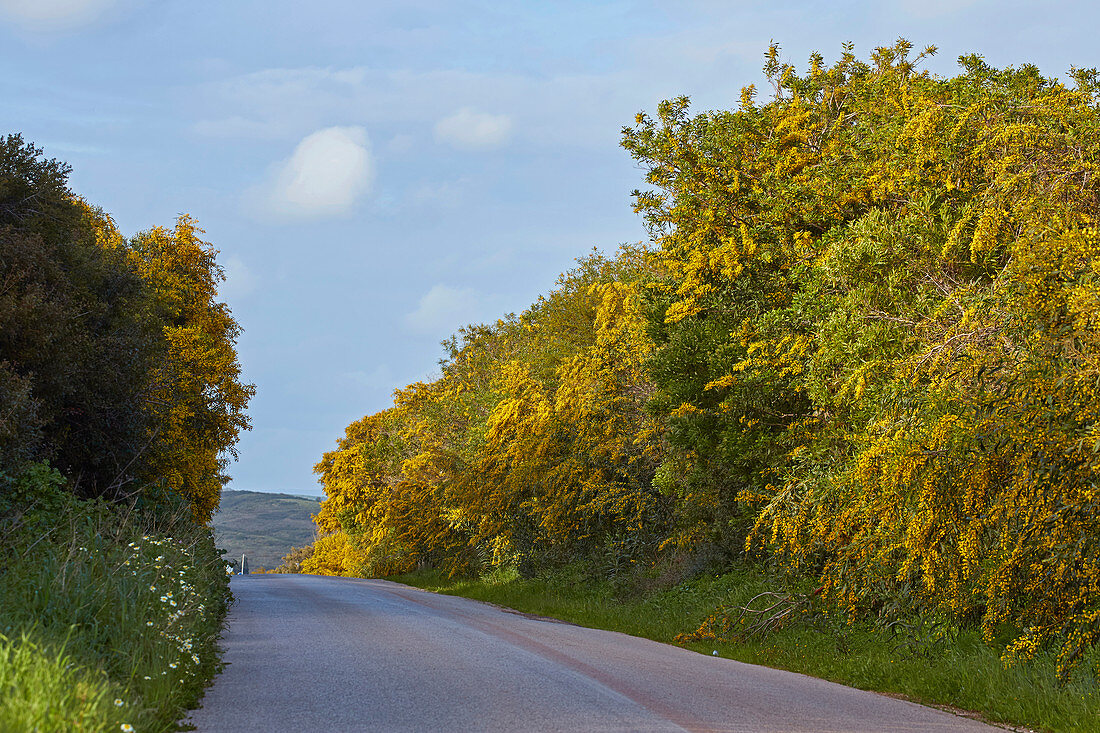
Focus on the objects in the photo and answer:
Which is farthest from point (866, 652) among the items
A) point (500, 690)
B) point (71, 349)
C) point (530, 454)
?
point (530, 454)

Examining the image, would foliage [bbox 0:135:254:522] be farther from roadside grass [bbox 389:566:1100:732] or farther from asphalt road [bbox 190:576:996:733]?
roadside grass [bbox 389:566:1100:732]

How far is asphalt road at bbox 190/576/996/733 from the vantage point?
6.89 m

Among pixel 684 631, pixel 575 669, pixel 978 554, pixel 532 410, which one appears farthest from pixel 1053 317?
pixel 532 410

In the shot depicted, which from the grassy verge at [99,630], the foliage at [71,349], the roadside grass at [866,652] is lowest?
the roadside grass at [866,652]

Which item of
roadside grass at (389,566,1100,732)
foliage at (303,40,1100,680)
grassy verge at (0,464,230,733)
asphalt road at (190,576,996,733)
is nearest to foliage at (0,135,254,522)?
grassy verge at (0,464,230,733)

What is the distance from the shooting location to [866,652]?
12.9 meters

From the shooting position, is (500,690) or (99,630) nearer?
(99,630)

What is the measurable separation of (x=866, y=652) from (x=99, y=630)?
994cm

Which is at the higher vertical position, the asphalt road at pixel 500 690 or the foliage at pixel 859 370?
the foliage at pixel 859 370

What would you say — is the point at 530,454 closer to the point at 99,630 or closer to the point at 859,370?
the point at 859,370

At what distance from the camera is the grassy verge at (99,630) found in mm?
5141

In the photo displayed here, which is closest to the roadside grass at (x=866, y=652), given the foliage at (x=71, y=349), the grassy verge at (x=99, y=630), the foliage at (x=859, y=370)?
the foliage at (x=859, y=370)

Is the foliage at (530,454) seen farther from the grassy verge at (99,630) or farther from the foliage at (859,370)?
the grassy verge at (99,630)

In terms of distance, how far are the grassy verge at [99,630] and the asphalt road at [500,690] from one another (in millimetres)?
469
